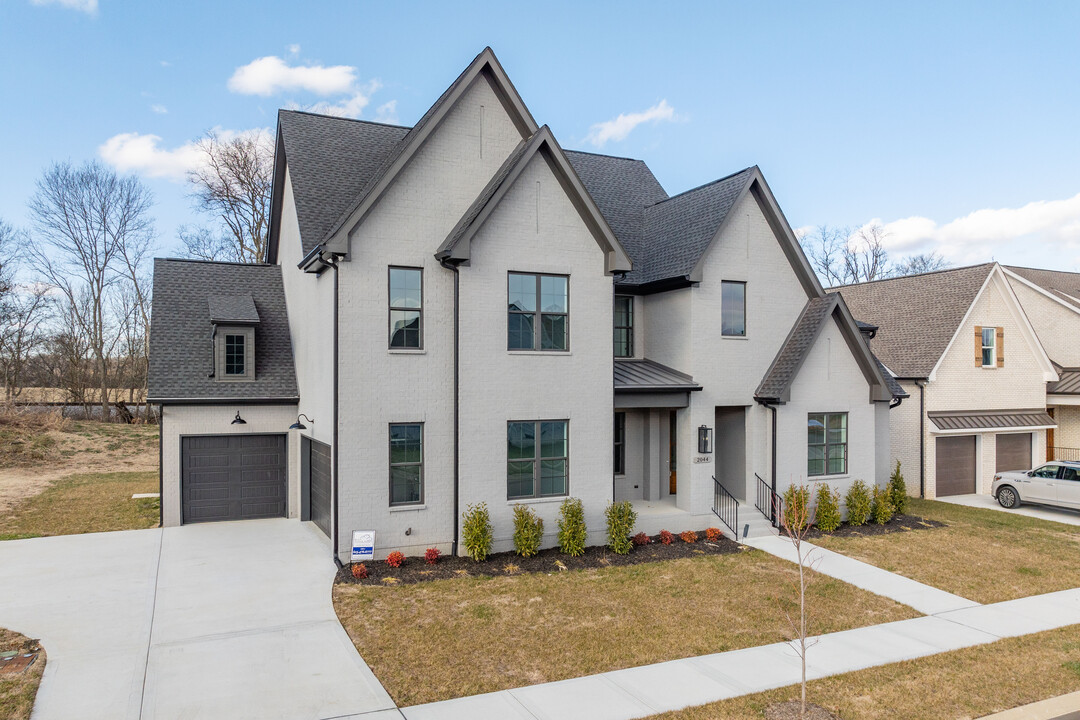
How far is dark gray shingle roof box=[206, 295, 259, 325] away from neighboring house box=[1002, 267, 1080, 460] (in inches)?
1072

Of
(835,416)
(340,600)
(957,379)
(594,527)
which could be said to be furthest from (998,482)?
Result: (340,600)

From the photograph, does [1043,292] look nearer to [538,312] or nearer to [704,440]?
[704,440]

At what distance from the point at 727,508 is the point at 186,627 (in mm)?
11897

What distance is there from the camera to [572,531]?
13477mm

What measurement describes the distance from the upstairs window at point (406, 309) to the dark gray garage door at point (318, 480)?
283 cm

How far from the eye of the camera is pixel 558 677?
313 inches

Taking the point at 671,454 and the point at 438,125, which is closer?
the point at 438,125

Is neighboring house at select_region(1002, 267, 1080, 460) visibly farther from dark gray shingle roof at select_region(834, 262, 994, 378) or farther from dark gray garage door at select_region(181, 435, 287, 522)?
dark gray garage door at select_region(181, 435, 287, 522)

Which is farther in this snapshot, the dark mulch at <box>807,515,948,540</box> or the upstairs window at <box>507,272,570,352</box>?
the dark mulch at <box>807,515,948,540</box>

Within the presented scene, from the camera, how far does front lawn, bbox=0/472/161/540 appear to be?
15.4m

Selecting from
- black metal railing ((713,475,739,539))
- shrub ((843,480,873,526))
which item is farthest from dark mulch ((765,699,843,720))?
shrub ((843,480,873,526))

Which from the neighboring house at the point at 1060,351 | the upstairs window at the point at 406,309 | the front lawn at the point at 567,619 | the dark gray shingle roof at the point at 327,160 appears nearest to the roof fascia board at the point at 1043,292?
the neighboring house at the point at 1060,351

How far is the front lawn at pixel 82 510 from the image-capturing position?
15.4 m

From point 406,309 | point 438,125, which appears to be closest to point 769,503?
point 406,309
